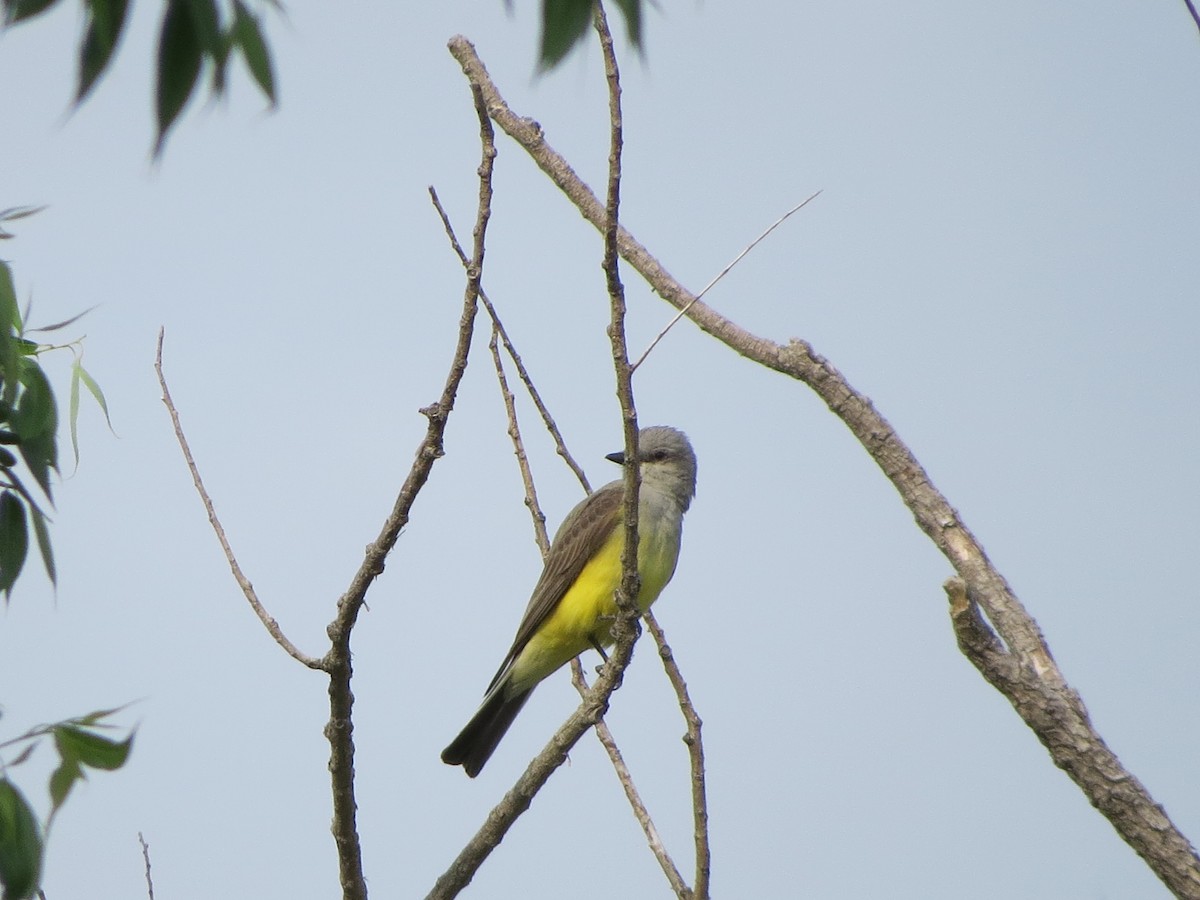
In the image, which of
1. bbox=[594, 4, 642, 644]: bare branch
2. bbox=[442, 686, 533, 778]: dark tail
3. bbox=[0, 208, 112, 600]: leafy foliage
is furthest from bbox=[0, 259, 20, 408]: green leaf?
bbox=[442, 686, 533, 778]: dark tail

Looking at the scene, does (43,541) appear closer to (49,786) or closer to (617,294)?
(49,786)

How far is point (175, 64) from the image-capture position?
6.51 ft

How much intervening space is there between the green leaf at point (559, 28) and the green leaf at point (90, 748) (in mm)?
1853

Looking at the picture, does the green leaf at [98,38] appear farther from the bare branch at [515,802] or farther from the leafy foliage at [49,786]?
the bare branch at [515,802]

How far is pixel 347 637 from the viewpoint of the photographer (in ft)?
13.4

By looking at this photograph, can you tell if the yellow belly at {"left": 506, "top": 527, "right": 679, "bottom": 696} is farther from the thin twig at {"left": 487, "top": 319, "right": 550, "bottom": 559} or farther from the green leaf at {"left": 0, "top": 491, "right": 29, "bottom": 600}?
the green leaf at {"left": 0, "top": 491, "right": 29, "bottom": 600}

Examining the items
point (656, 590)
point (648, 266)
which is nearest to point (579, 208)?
point (648, 266)

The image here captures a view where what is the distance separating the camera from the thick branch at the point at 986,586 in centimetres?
383

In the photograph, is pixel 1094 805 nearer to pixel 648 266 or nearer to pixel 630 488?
pixel 630 488

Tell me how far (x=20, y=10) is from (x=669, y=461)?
267 inches

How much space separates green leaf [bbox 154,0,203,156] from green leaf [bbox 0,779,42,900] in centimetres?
149

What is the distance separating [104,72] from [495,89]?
14.4ft

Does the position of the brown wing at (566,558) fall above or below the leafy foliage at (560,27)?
above

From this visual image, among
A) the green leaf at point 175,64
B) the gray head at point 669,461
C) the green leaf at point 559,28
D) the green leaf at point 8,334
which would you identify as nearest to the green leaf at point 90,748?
the green leaf at point 8,334
